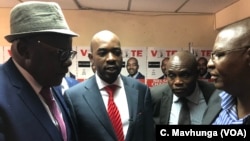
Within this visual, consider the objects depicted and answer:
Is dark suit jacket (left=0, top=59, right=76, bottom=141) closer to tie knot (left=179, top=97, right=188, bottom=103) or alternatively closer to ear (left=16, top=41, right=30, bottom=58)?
ear (left=16, top=41, right=30, bottom=58)

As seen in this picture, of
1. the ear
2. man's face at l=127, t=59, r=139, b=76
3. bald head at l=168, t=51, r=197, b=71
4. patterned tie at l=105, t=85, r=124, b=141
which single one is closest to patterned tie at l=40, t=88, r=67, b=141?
the ear

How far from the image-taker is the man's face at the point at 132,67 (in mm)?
4152

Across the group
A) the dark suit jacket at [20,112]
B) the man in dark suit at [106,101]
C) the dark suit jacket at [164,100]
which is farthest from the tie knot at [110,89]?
the dark suit jacket at [20,112]

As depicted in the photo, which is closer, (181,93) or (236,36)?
(236,36)

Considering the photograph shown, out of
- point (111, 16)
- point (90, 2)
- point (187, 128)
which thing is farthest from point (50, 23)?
point (111, 16)

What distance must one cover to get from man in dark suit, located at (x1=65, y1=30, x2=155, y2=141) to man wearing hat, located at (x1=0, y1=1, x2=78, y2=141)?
1.28 feet

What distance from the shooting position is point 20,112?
0.99m

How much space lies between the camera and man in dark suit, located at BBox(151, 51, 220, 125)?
1766mm

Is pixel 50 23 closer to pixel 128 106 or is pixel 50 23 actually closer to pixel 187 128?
pixel 187 128

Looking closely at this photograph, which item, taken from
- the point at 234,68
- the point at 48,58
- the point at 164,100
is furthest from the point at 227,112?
the point at 48,58

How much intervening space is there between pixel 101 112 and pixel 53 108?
1.47 feet

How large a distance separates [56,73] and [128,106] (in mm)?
630

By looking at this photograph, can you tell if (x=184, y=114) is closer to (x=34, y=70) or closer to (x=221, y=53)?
(x=221, y=53)

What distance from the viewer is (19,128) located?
0.96 meters
